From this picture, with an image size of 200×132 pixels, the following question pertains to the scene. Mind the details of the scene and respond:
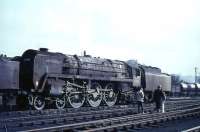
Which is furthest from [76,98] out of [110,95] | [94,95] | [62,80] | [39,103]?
[110,95]

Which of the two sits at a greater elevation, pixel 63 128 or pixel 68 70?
pixel 68 70

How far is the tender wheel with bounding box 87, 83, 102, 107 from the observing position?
20.9 m

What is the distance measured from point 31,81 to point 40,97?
106cm

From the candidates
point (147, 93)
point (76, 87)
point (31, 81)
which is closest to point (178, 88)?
point (147, 93)

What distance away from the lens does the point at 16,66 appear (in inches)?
672

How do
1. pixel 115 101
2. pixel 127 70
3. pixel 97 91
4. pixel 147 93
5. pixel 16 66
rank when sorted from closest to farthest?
pixel 16 66
pixel 97 91
pixel 115 101
pixel 127 70
pixel 147 93

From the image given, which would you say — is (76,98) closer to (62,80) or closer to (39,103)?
(62,80)

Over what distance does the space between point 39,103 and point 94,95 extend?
13.4 ft

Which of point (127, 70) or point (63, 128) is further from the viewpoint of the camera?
point (127, 70)

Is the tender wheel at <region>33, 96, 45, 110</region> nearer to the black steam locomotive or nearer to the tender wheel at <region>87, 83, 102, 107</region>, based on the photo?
the black steam locomotive

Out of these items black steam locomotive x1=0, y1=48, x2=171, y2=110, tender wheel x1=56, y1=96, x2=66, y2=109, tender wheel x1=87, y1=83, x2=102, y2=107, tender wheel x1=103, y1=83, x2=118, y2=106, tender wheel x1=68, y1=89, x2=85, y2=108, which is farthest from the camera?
tender wheel x1=103, y1=83, x2=118, y2=106

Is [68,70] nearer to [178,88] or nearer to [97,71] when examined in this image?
[97,71]

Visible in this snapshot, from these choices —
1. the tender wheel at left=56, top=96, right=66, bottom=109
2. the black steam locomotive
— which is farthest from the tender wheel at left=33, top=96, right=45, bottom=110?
the tender wheel at left=56, top=96, right=66, bottom=109

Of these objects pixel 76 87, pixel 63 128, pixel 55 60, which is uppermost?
pixel 55 60
